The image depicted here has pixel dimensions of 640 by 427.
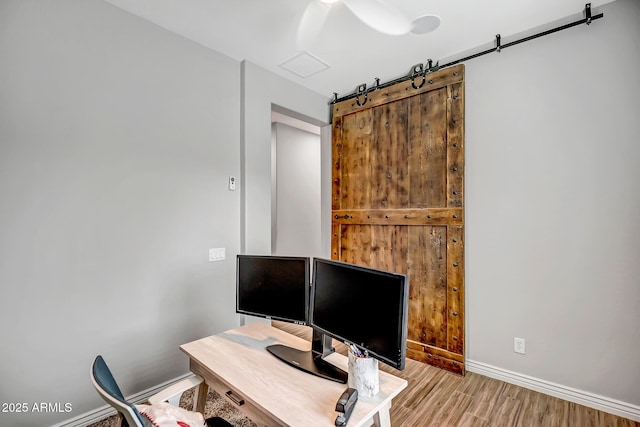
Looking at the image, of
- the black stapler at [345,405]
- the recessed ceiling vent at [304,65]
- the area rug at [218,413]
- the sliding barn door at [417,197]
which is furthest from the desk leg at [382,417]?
the recessed ceiling vent at [304,65]

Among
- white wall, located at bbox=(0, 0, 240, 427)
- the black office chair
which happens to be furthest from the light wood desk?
white wall, located at bbox=(0, 0, 240, 427)

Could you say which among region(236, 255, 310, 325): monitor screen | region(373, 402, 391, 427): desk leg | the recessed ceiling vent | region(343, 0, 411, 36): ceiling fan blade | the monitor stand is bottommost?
region(373, 402, 391, 427): desk leg

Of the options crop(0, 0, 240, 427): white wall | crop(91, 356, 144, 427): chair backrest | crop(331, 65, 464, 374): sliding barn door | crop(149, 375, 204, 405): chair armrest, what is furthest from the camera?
crop(331, 65, 464, 374): sliding barn door

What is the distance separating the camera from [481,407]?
2076mm

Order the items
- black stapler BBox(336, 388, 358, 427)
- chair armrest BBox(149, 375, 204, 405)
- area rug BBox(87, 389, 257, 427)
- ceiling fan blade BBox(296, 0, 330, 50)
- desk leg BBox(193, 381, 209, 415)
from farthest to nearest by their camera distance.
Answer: ceiling fan blade BBox(296, 0, 330, 50) → area rug BBox(87, 389, 257, 427) → desk leg BBox(193, 381, 209, 415) → chair armrest BBox(149, 375, 204, 405) → black stapler BBox(336, 388, 358, 427)

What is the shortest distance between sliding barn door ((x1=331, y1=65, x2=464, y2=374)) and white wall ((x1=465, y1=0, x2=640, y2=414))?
0.42 feet

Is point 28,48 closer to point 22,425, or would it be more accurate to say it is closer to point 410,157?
point 22,425

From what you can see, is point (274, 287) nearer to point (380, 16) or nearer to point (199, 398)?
point (199, 398)

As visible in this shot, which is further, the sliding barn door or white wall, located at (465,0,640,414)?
the sliding barn door

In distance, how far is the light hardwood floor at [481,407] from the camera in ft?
6.30

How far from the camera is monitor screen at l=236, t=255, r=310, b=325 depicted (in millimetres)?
1585

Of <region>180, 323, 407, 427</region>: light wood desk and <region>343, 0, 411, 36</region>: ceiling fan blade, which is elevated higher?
<region>343, 0, 411, 36</region>: ceiling fan blade

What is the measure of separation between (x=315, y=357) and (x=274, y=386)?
294mm

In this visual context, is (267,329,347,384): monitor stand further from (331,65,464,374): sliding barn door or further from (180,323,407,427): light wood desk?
(331,65,464,374): sliding barn door
